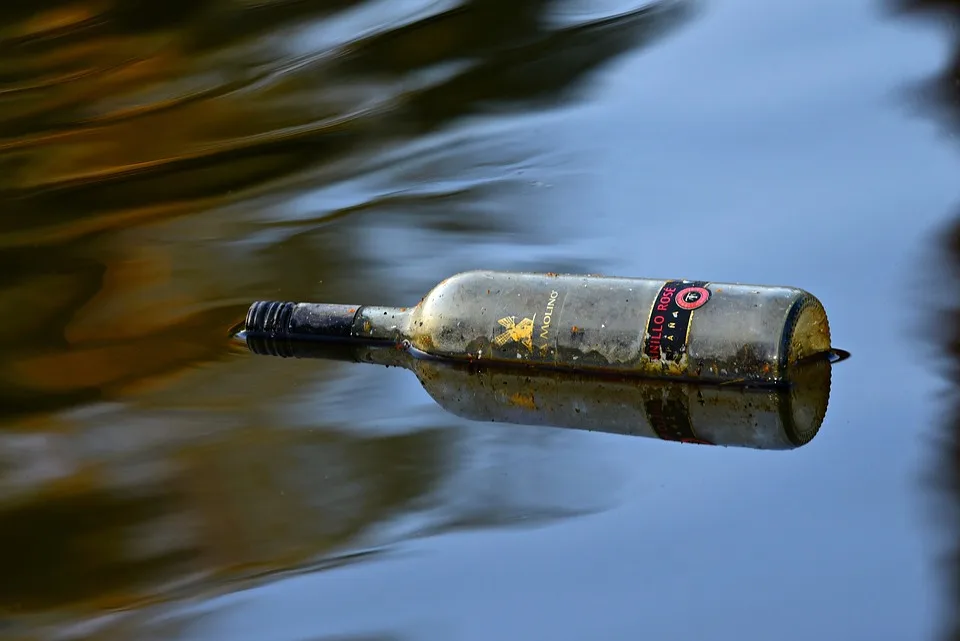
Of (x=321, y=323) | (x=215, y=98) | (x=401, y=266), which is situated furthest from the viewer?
(x=215, y=98)

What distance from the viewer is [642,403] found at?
236 centimetres

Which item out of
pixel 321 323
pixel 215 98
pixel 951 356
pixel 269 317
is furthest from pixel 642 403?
pixel 215 98

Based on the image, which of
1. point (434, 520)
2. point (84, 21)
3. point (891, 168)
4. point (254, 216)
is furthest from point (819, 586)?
point (84, 21)

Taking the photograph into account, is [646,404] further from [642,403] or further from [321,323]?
[321,323]

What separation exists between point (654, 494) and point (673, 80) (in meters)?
2.10

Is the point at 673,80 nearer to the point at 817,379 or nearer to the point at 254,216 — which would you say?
the point at 254,216

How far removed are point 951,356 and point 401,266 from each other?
120 cm

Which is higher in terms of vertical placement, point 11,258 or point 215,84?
point 215,84

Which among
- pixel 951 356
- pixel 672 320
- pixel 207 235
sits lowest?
pixel 951 356

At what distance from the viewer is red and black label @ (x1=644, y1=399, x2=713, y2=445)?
2.25m

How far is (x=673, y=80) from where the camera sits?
3947mm

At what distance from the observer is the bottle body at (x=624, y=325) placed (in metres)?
2.31

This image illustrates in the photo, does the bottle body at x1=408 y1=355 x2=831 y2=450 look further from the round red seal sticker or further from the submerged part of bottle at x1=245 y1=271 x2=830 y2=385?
the round red seal sticker

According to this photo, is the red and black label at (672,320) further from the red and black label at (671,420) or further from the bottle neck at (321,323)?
the bottle neck at (321,323)
